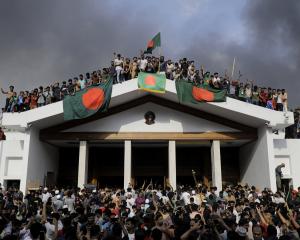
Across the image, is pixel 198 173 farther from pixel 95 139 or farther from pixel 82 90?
pixel 82 90

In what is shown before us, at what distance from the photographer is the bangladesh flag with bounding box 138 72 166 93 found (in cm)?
1570

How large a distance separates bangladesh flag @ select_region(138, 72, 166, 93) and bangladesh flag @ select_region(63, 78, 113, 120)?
142cm

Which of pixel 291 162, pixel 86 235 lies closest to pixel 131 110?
pixel 291 162

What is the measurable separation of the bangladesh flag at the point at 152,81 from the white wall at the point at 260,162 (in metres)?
5.40

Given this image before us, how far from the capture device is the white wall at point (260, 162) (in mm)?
15859

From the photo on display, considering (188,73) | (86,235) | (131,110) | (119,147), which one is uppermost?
(188,73)

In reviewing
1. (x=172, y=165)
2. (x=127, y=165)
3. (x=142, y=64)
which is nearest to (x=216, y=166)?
(x=172, y=165)

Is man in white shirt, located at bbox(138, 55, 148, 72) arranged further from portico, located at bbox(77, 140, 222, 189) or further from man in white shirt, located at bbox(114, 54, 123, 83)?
portico, located at bbox(77, 140, 222, 189)

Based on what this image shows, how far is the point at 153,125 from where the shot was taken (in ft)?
56.2

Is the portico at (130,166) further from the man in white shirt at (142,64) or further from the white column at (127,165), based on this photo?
the man in white shirt at (142,64)

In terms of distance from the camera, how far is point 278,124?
1598cm

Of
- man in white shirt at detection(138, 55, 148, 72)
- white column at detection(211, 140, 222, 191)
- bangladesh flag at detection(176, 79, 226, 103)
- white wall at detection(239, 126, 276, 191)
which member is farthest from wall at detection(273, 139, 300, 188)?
man in white shirt at detection(138, 55, 148, 72)

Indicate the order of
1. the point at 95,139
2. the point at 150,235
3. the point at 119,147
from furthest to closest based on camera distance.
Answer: the point at 119,147, the point at 95,139, the point at 150,235

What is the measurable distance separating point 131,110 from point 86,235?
1227cm
